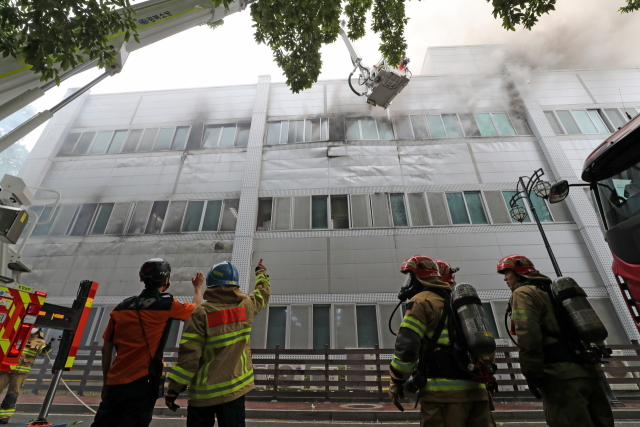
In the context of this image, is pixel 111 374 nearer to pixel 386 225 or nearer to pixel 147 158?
pixel 386 225

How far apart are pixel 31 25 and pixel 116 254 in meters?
10.4

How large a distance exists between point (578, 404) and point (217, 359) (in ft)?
10.5

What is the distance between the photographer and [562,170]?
12.2 meters

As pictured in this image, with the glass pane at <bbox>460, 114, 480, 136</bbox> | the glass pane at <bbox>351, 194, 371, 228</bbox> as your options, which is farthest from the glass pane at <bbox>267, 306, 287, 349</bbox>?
the glass pane at <bbox>460, 114, 480, 136</bbox>

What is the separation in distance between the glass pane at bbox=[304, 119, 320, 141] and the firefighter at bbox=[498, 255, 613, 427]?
39.0 feet

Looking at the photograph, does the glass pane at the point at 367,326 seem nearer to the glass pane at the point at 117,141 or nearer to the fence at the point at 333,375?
the fence at the point at 333,375

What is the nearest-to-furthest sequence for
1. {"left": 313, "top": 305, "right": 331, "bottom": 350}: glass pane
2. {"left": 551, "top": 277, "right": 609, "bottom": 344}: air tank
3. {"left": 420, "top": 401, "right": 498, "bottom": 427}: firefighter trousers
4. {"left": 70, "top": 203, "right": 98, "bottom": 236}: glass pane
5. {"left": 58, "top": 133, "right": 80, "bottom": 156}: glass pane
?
{"left": 420, "top": 401, "right": 498, "bottom": 427}: firefighter trousers < {"left": 551, "top": 277, "right": 609, "bottom": 344}: air tank < {"left": 313, "top": 305, "right": 331, "bottom": 350}: glass pane < {"left": 70, "top": 203, "right": 98, "bottom": 236}: glass pane < {"left": 58, "top": 133, "right": 80, "bottom": 156}: glass pane

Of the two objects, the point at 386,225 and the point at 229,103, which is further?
the point at 229,103

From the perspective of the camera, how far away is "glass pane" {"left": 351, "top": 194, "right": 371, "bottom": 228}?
→ 1169 cm

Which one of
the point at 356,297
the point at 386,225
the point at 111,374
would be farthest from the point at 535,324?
the point at 386,225

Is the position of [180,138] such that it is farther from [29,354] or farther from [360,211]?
[29,354]

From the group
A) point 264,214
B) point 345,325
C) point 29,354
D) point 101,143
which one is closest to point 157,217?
point 264,214

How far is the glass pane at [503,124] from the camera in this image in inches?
532

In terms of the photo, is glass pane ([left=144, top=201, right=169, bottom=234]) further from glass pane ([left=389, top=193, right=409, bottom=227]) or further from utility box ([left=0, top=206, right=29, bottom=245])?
glass pane ([left=389, top=193, right=409, bottom=227])
